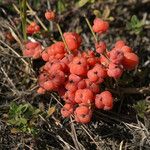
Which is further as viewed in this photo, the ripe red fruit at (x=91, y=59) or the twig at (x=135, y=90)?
the twig at (x=135, y=90)

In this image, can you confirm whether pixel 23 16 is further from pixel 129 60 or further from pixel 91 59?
pixel 129 60

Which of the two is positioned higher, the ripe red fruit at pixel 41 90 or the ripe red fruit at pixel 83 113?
the ripe red fruit at pixel 41 90

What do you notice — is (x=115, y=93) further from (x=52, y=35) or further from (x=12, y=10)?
(x=12, y=10)

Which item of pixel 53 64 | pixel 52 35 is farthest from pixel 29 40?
pixel 53 64

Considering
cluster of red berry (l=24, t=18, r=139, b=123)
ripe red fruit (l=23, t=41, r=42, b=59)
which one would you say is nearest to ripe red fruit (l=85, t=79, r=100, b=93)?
cluster of red berry (l=24, t=18, r=139, b=123)

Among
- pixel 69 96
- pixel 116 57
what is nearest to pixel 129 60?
pixel 116 57

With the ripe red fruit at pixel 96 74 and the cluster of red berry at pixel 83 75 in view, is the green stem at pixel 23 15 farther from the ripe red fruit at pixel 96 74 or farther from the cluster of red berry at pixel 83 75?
the ripe red fruit at pixel 96 74

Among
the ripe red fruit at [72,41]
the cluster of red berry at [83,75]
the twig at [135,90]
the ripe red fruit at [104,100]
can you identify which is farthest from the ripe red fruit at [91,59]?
the twig at [135,90]
